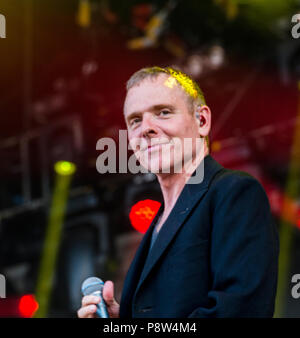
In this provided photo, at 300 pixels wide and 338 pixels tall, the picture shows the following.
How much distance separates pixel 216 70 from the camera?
543 centimetres

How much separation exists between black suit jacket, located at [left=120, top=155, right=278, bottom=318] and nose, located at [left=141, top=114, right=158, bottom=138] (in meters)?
0.21

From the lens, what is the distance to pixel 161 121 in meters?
1.19

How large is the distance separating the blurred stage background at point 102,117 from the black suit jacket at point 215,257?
3644 millimetres

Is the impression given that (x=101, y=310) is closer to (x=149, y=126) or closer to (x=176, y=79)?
(x=149, y=126)

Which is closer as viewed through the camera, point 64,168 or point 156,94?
point 156,94

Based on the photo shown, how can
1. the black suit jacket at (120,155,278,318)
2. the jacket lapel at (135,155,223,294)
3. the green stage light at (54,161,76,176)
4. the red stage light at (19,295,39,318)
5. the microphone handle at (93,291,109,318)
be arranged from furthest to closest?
the green stage light at (54,161,76,176)
the red stage light at (19,295,39,318)
the microphone handle at (93,291,109,318)
the jacket lapel at (135,155,223,294)
the black suit jacket at (120,155,278,318)

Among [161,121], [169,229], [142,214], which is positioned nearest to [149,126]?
[161,121]

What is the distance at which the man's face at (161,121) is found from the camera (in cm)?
118

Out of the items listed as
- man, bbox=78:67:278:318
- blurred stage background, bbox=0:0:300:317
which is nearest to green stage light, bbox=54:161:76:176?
blurred stage background, bbox=0:0:300:317

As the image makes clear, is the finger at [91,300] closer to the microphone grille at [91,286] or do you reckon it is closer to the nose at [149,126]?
the microphone grille at [91,286]

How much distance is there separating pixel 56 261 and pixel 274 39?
14.0ft

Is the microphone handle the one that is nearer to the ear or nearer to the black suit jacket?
the black suit jacket

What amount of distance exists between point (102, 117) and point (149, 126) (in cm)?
432

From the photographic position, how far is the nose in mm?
1184
